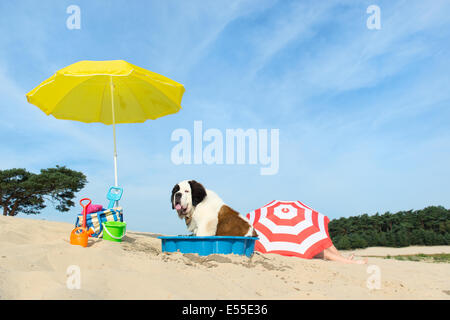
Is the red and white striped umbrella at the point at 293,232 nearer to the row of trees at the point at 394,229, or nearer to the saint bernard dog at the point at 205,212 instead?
the saint bernard dog at the point at 205,212

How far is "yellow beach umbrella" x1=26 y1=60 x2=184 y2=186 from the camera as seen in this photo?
618 cm

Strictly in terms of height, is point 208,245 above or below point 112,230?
below

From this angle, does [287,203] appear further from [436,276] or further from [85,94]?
[85,94]

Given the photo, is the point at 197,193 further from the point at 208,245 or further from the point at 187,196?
the point at 208,245

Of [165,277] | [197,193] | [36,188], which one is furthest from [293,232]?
[36,188]

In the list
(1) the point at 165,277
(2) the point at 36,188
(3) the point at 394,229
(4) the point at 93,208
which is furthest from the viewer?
(2) the point at 36,188

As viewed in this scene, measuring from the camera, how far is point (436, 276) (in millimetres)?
5469

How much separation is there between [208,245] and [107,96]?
427 centimetres

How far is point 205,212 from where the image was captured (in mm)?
5172

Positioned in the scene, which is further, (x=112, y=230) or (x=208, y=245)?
(x=112, y=230)

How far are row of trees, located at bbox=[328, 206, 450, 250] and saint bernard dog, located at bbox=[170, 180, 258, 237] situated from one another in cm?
740
